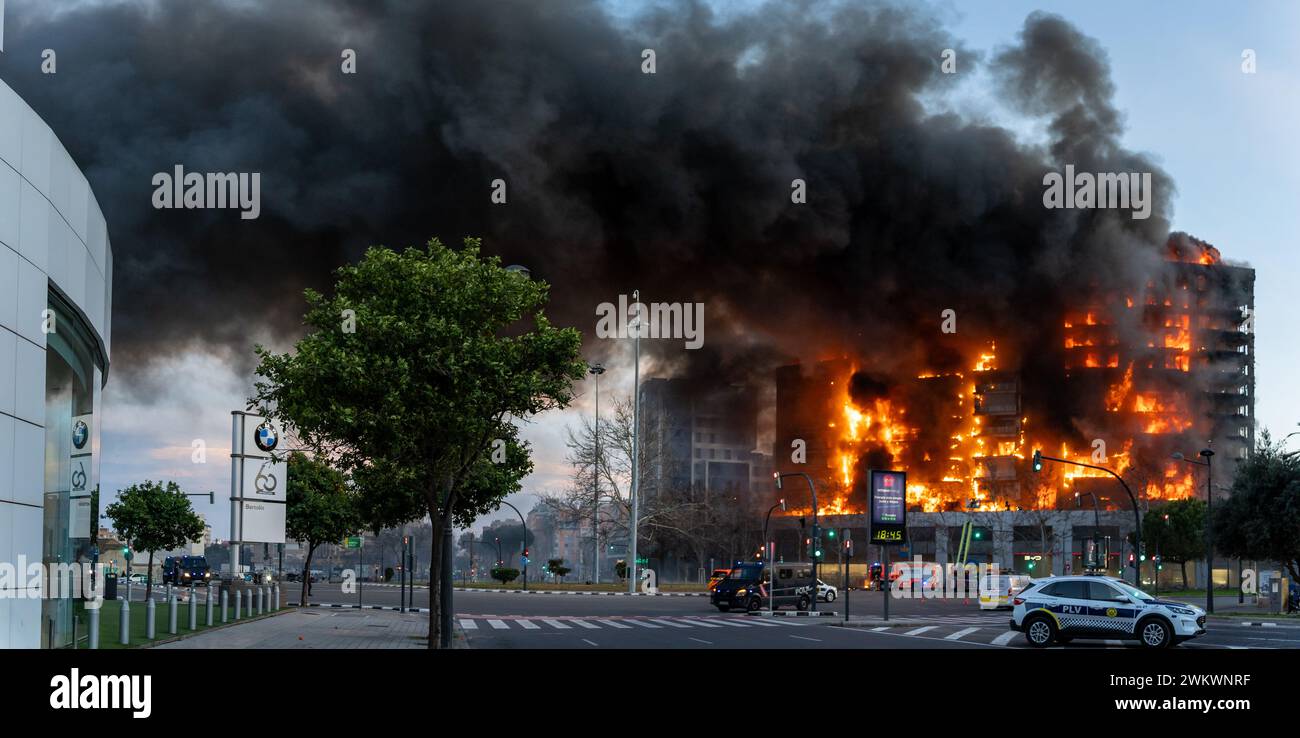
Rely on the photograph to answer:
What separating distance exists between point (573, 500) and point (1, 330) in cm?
6739

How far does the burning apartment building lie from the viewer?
422 feet

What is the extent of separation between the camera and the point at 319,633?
3141cm

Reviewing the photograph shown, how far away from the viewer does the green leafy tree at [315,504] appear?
157 feet

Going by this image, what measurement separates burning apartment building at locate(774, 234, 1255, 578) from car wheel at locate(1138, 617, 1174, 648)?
92.7 metres

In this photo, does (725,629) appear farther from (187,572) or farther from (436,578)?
(187,572)

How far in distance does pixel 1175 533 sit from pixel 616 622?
7382cm

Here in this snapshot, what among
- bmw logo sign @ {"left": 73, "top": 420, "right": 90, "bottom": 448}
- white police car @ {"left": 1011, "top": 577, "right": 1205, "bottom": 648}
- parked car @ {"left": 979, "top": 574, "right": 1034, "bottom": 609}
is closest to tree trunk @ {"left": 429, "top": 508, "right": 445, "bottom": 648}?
bmw logo sign @ {"left": 73, "top": 420, "right": 90, "bottom": 448}

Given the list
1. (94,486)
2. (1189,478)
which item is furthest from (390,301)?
(1189,478)

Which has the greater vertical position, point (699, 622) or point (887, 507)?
point (887, 507)

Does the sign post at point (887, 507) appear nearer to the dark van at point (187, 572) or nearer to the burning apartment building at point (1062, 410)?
the dark van at point (187, 572)

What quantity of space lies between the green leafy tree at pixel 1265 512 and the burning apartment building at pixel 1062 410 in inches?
2443

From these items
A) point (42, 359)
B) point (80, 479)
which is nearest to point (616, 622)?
point (80, 479)
